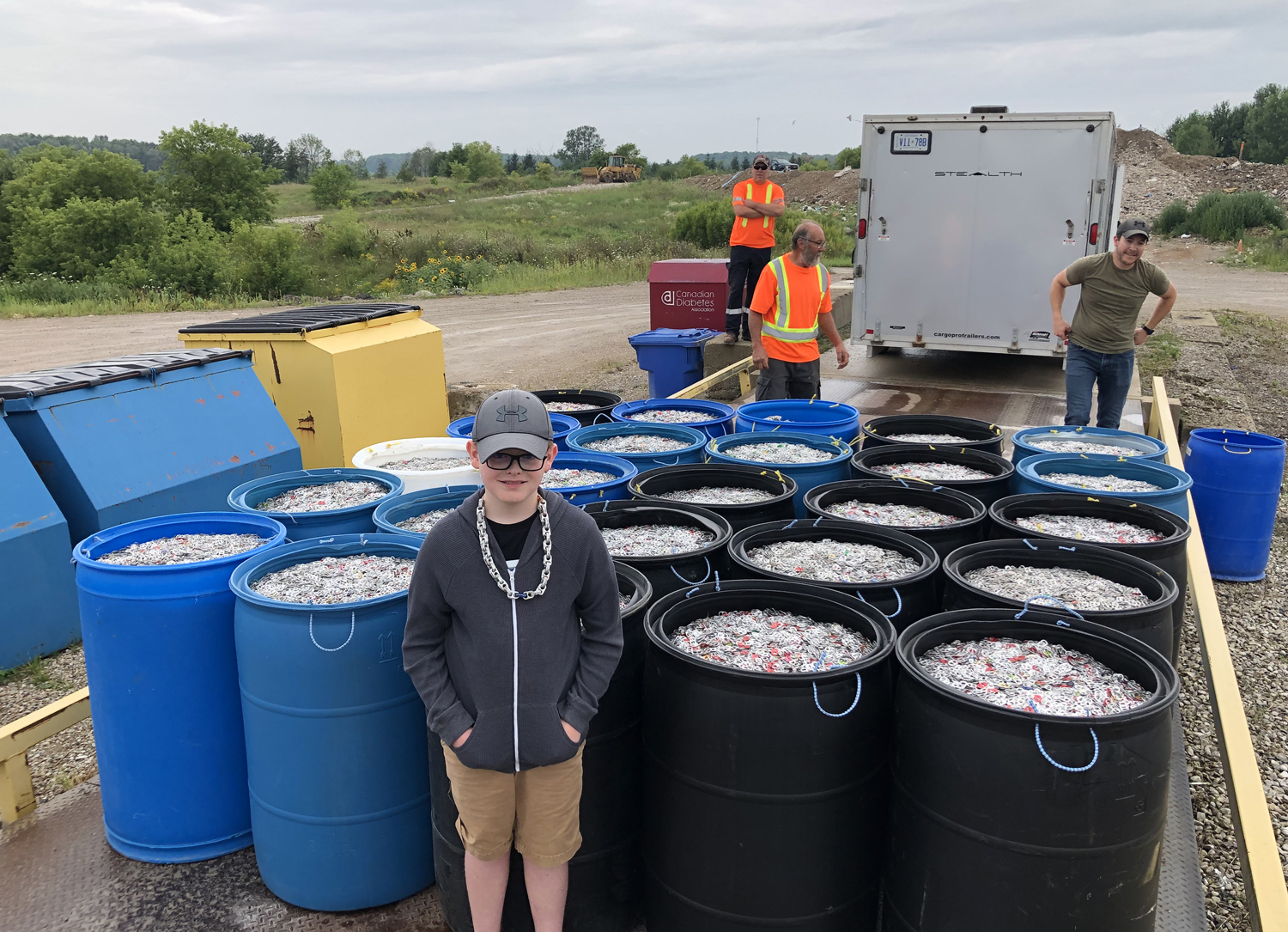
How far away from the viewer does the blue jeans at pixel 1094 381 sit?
6.67 metres

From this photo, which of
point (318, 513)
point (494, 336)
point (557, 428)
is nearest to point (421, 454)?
point (557, 428)

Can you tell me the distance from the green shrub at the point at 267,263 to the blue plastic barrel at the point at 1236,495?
2586 centimetres

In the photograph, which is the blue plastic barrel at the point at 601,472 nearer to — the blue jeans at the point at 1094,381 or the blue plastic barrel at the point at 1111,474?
the blue plastic barrel at the point at 1111,474

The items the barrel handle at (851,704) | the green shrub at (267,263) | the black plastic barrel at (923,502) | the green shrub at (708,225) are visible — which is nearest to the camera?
the barrel handle at (851,704)

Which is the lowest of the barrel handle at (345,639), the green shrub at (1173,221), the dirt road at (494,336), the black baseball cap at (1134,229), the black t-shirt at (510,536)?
the dirt road at (494,336)

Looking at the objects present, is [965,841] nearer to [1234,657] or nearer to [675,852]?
[675,852]

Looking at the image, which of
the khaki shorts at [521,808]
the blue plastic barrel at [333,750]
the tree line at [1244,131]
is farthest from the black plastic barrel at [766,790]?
the tree line at [1244,131]

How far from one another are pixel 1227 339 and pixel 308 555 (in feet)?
57.9

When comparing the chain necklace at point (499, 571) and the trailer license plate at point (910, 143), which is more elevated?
the trailer license plate at point (910, 143)

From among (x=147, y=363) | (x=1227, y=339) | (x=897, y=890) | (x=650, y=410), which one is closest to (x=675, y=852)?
(x=897, y=890)

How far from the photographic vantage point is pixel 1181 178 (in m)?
46.0

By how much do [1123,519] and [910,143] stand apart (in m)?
6.66

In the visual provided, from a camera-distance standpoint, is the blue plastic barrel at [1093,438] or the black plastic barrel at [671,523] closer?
the black plastic barrel at [671,523]

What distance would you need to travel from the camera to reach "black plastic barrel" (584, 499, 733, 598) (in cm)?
325
